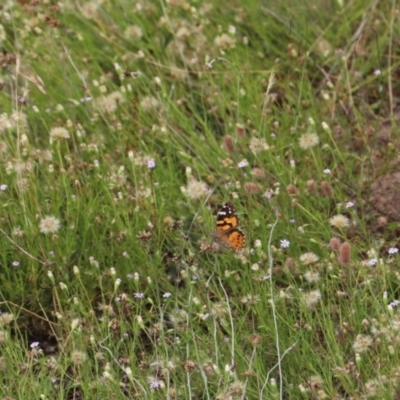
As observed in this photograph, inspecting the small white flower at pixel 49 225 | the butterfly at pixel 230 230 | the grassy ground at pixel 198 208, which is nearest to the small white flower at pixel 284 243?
the grassy ground at pixel 198 208

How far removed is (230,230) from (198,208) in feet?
2.01

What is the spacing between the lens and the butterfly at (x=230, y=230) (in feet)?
12.3

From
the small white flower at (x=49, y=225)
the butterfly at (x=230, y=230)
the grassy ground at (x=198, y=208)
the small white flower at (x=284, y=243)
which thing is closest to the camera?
the grassy ground at (x=198, y=208)

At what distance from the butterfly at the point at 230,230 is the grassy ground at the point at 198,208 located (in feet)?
0.27

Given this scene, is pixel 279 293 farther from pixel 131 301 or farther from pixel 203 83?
pixel 203 83

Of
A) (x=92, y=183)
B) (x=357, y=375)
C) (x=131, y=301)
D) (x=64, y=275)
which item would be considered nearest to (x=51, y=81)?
(x=92, y=183)

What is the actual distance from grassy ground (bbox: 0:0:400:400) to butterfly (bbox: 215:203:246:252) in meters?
0.08

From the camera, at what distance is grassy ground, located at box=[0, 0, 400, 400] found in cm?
353

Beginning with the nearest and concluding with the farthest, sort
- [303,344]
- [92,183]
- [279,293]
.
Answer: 1. [303,344]
2. [279,293]
3. [92,183]

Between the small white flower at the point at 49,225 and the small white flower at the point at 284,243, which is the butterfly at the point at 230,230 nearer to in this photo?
the small white flower at the point at 284,243

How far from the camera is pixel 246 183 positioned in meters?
4.19

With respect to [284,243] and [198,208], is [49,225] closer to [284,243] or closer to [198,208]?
[198,208]

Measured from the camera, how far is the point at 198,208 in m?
4.34

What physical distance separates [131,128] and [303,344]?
6.22ft
